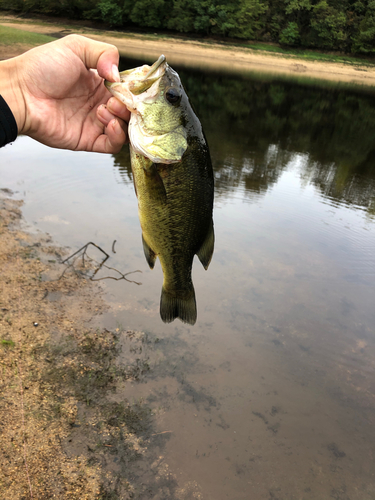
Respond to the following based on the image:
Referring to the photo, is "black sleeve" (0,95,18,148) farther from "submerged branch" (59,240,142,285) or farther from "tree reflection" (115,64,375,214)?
"tree reflection" (115,64,375,214)

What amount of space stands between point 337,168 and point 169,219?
1543 cm

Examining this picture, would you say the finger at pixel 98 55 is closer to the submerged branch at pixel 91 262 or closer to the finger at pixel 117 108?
the finger at pixel 117 108

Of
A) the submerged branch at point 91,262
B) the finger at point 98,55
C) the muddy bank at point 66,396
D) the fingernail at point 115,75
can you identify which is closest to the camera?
the fingernail at point 115,75

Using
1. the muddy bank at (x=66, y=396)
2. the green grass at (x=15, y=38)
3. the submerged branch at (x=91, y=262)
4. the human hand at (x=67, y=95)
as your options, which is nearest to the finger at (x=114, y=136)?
the human hand at (x=67, y=95)

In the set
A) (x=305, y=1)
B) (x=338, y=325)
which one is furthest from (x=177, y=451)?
(x=305, y=1)

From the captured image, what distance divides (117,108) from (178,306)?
1364mm

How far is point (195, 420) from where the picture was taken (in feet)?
15.2

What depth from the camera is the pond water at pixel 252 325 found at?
171 inches

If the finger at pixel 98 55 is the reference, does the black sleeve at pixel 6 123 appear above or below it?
below

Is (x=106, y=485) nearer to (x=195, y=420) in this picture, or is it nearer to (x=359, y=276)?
(x=195, y=420)

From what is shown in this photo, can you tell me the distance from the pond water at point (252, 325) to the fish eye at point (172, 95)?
11.6 ft

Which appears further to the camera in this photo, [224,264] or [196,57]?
[196,57]

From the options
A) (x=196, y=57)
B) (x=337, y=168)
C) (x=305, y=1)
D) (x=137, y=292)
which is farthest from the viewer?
(x=305, y=1)

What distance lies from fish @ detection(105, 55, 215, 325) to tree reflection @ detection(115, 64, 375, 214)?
916 cm
